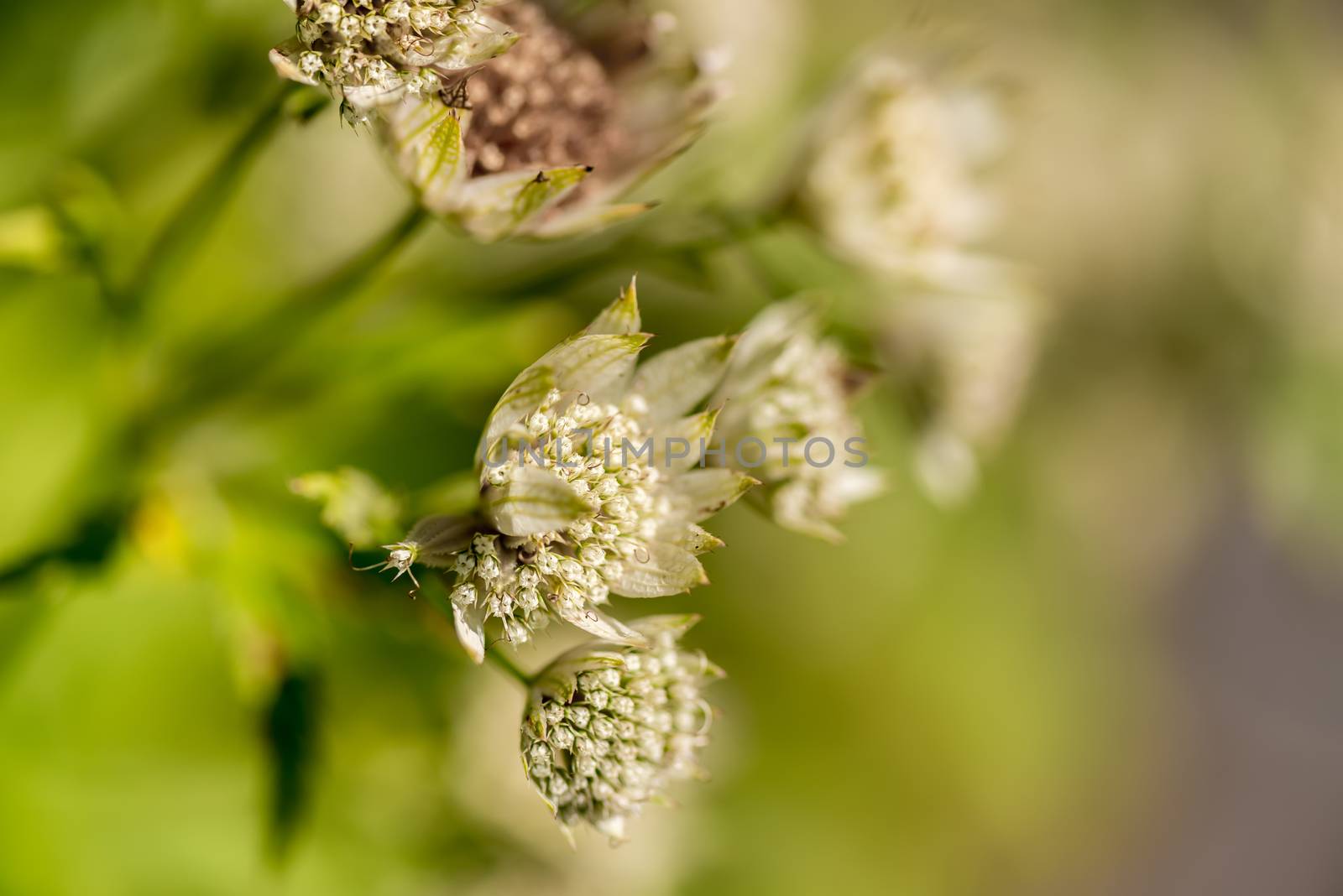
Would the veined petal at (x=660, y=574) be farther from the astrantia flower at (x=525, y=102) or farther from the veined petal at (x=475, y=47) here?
the veined petal at (x=475, y=47)

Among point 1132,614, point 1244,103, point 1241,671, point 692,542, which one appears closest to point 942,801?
point 1132,614

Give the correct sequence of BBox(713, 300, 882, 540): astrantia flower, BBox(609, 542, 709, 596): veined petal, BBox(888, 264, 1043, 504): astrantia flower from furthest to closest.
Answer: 1. BBox(888, 264, 1043, 504): astrantia flower
2. BBox(713, 300, 882, 540): astrantia flower
3. BBox(609, 542, 709, 596): veined petal

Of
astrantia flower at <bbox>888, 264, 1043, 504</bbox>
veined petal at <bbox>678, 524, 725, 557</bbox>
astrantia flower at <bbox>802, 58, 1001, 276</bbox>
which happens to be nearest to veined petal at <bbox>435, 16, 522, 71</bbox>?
veined petal at <bbox>678, 524, 725, 557</bbox>

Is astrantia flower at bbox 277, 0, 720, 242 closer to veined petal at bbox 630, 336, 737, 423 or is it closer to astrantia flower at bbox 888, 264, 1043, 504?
veined petal at bbox 630, 336, 737, 423

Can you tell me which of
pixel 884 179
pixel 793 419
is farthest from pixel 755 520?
pixel 793 419

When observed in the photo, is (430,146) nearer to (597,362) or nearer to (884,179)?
(597,362)

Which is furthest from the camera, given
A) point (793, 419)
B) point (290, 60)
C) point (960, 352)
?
point (960, 352)

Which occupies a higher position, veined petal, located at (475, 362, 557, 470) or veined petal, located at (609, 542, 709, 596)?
veined petal, located at (475, 362, 557, 470)
